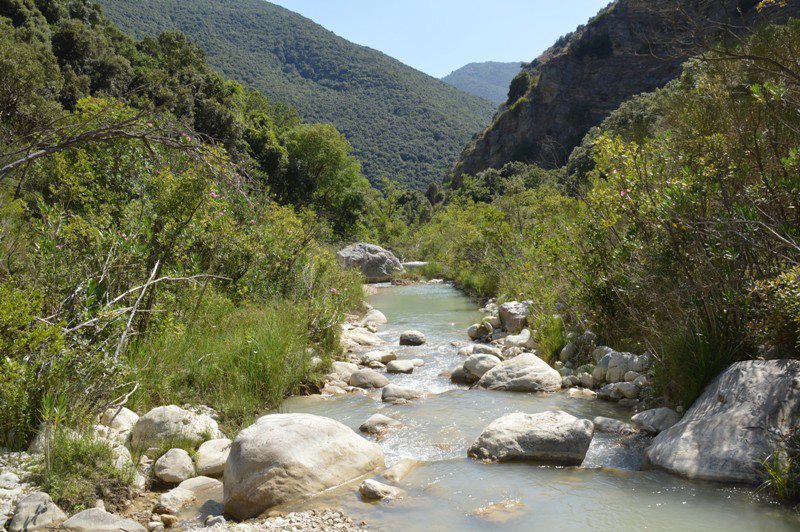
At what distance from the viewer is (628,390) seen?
7.54m

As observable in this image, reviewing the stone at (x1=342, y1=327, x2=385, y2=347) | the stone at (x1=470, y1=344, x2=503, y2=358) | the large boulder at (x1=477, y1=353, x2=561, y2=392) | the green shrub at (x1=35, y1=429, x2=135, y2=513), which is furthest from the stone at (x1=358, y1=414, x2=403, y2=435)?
the stone at (x1=342, y1=327, x2=385, y2=347)

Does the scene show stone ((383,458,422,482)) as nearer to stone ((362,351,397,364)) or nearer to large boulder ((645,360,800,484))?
large boulder ((645,360,800,484))

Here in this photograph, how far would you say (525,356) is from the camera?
9.10 meters

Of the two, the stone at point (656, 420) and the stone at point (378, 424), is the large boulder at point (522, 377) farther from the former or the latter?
the stone at point (378, 424)

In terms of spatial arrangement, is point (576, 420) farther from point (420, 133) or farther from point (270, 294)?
point (420, 133)

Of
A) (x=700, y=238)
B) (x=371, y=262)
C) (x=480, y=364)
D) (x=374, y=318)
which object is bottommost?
(x=371, y=262)

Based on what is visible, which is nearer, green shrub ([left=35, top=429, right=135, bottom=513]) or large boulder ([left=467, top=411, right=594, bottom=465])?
green shrub ([left=35, top=429, right=135, bottom=513])

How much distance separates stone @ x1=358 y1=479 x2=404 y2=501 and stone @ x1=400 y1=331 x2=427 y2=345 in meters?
7.34

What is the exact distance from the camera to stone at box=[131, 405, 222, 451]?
5637mm

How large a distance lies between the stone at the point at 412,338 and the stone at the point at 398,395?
3984mm

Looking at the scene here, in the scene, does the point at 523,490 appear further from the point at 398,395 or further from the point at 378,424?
the point at 398,395

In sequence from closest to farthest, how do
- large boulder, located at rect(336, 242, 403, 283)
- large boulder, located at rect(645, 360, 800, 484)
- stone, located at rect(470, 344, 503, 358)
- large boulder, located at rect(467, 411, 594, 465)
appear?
large boulder, located at rect(645, 360, 800, 484) → large boulder, located at rect(467, 411, 594, 465) → stone, located at rect(470, 344, 503, 358) → large boulder, located at rect(336, 242, 403, 283)

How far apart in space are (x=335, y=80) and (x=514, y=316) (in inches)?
3769

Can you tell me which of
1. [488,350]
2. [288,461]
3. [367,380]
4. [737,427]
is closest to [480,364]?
[488,350]
